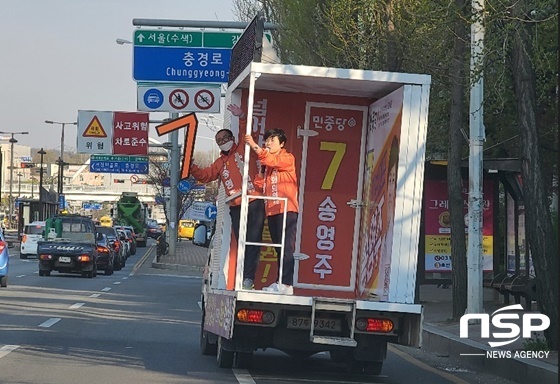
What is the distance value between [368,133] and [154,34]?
53.0 feet

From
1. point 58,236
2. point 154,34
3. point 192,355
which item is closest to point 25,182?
point 58,236

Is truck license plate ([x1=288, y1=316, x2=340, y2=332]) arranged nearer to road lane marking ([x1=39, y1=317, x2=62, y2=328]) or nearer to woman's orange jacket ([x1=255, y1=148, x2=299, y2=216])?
woman's orange jacket ([x1=255, y1=148, x2=299, y2=216])

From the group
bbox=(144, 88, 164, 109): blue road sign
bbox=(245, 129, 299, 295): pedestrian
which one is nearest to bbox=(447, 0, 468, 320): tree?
bbox=(245, 129, 299, 295): pedestrian

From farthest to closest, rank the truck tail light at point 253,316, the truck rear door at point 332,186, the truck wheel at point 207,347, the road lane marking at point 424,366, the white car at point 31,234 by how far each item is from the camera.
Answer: the white car at point 31,234, the truck wheel at point 207,347, the truck rear door at point 332,186, the road lane marking at point 424,366, the truck tail light at point 253,316

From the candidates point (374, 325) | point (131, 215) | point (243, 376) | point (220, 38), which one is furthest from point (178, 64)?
point (131, 215)

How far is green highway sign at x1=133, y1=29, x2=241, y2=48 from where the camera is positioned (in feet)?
93.5

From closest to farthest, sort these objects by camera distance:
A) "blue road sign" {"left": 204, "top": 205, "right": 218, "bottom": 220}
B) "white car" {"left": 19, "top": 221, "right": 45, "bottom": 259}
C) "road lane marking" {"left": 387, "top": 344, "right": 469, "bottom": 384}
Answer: "road lane marking" {"left": 387, "top": 344, "right": 469, "bottom": 384}, "blue road sign" {"left": 204, "top": 205, "right": 218, "bottom": 220}, "white car" {"left": 19, "top": 221, "right": 45, "bottom": 259}

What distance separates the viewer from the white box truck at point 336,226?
11.6 meters

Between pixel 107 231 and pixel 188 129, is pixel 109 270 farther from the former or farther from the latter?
pixel 188 129

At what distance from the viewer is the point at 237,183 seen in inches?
504

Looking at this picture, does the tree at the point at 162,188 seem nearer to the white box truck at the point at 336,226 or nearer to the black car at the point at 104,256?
the black car at the point at 104,256

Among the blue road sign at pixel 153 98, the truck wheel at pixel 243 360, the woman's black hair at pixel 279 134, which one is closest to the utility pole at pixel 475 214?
the truck wheel at pixel 243 360

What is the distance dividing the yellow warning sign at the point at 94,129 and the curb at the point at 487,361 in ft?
99.4

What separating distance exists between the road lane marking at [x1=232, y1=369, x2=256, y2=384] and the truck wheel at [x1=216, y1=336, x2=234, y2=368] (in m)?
0.11
